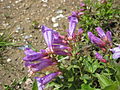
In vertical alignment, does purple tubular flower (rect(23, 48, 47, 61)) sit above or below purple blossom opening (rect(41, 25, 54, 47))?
below

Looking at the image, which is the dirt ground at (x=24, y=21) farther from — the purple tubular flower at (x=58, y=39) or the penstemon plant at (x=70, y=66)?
the purple tubular flower at (x=58, y=39)

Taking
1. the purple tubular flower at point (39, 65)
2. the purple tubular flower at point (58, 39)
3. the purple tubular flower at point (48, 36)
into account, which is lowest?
the purple tubular flower at point (39, 65)

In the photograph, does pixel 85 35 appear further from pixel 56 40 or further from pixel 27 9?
pixel 27 9

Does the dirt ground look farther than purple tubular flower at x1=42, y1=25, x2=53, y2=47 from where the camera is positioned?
Yes

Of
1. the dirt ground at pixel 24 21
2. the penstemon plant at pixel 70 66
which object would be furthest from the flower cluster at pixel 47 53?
the dirt ground at pixel 24 21

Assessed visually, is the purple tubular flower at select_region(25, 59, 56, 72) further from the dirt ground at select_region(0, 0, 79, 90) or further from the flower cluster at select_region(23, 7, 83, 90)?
the dirt ground at select_region(0, 0, 79, 90)

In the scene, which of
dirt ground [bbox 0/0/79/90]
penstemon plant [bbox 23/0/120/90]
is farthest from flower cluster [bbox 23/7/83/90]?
dirt ground [bbox 0/0/79/90]

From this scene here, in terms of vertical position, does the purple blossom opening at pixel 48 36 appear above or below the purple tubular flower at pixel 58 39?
above

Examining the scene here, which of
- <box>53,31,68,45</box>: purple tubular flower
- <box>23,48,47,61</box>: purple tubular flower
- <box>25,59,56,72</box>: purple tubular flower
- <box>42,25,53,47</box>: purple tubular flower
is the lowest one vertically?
<box>25,59,56,72</box>: purple tubular flower

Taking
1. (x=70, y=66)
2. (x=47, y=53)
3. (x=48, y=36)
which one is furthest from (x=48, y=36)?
(x=70, y=66)

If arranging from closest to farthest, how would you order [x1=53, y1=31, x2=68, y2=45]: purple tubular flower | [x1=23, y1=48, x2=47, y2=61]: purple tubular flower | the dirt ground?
1. [x1=23, y1=48, x2=47, y2=61]: purple tubular flower
2. [x1=53, y1=31, x2=68, y2=45]: purple tubular flower
3. the dirt ground
